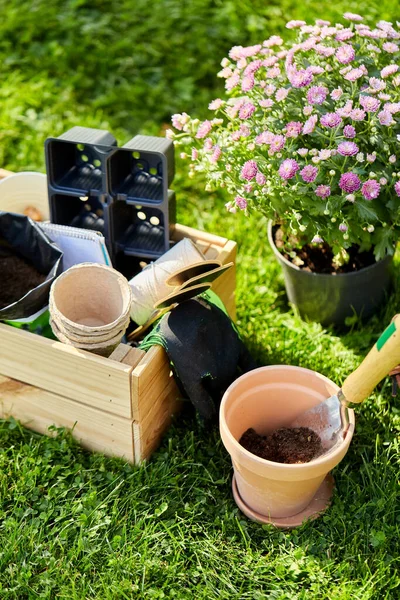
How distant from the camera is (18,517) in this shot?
78.2 inches

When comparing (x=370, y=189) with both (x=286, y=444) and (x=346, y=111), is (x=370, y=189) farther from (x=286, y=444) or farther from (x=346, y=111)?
(x=286, y=444)

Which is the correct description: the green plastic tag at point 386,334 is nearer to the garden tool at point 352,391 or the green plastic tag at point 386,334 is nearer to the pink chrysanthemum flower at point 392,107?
the garden tool at point 352,391

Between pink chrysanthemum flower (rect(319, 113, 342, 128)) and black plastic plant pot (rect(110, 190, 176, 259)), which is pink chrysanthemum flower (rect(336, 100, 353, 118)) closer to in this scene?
pink chrysanthemum flower (rect(319, 113, 342, 128))

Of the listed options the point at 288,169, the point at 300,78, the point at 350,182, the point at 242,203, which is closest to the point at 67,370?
the point at 242,203

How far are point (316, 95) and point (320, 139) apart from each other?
11 cm

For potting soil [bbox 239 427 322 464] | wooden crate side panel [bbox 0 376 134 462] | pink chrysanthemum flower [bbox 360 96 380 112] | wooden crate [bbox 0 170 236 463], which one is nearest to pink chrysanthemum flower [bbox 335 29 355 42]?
pink chrysanthemum flower [bbox 360 96 380 112]

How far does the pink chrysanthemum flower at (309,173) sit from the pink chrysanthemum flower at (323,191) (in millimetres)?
29

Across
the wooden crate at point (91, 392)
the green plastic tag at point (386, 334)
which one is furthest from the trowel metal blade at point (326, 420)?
the wooden crate at point (91, 392)

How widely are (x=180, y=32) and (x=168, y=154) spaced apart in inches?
71.2

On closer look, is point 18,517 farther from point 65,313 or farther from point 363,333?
point 363,333

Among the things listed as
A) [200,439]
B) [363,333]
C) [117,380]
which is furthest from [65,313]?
[363,333]

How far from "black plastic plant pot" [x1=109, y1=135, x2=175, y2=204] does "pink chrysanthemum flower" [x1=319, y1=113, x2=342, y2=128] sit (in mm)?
463

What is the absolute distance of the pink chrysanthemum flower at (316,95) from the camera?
1997 mm

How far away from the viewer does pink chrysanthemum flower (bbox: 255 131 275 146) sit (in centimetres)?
201
